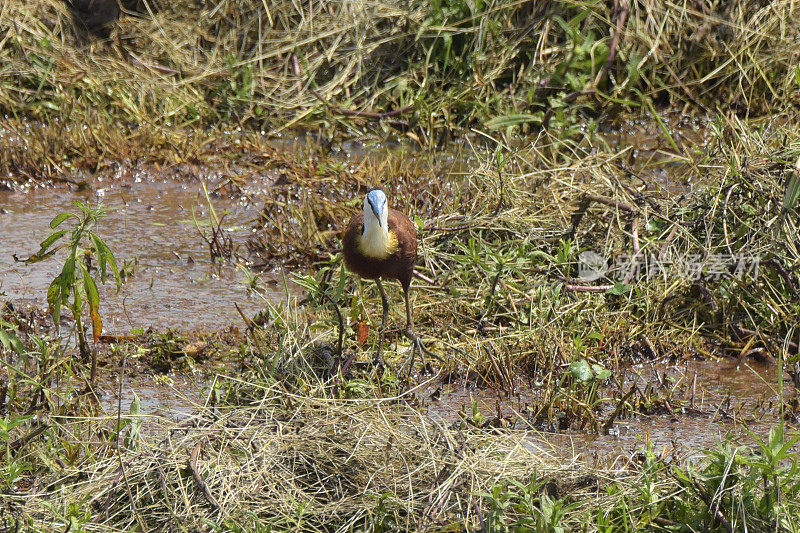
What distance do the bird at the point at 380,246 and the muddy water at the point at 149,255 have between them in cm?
86

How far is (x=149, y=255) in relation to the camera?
548cm

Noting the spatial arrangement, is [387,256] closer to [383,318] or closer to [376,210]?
[376,210]

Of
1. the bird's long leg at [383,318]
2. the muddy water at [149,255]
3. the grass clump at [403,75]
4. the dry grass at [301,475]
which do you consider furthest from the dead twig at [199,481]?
the grass clump at [403,75]

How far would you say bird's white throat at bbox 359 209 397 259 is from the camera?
161 inches

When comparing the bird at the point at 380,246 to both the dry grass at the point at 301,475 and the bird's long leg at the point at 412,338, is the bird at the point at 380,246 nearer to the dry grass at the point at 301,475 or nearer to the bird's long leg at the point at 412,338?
the bird's long leg at the point at 412,338

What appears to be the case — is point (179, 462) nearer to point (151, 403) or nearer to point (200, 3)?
point (151, 403)

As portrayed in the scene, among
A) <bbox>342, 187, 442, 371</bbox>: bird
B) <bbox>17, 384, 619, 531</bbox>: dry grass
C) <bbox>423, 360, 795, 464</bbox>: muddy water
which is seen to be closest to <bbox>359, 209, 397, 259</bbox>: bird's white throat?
<bbox>342, 187, 442, 371</bbox>: bird

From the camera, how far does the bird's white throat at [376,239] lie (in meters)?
4.08

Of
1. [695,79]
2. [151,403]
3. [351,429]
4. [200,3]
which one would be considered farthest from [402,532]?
[200,3]

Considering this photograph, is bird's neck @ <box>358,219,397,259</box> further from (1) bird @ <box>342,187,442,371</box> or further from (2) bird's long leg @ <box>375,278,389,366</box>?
(2) bird's long leg @ <box>375,278,389,366</box>

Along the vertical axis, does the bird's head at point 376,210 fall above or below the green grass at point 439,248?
above

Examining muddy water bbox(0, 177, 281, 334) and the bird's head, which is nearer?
the bird's head

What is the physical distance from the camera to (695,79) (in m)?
7.10

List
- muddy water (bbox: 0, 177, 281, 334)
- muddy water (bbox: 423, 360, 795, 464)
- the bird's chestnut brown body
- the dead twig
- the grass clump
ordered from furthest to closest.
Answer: the grass clump, muddy water (bbox: 0, 177, 281, 334), the bird's chestnut brown body, muddy water (bbox: 423, 360, 795, 464), the dead twig
